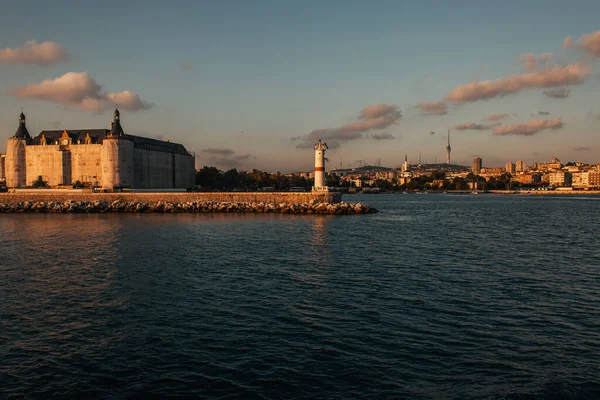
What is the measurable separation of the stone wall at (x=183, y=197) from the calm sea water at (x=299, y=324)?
154 ft

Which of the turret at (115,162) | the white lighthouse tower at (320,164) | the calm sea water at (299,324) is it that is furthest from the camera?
the turret at (115,162)

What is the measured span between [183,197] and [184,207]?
29.8ft

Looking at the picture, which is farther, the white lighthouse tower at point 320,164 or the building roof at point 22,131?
the building roof at point 22,131

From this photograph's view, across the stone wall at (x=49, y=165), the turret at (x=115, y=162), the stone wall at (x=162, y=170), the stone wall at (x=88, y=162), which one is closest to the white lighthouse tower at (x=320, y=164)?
the turret at (x=115, y=162)

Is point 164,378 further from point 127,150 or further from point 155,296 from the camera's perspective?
point 127,150

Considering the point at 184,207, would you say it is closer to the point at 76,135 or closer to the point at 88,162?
the point at 88,162

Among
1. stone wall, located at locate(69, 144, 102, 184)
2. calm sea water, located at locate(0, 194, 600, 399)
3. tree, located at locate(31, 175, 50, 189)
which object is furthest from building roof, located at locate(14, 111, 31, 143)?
calm sea water, located at locate(0, 194, 600, 399)

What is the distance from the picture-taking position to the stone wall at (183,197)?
77125 millimetres

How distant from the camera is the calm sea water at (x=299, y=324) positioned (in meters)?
11.0

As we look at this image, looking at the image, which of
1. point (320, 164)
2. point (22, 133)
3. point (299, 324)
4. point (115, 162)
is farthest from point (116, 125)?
point (299, 324)

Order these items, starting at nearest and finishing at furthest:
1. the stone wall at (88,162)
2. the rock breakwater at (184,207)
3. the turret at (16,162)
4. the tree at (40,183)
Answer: the rock breakwater at (184,207)
the tree at (40,183)
the stone wall at (88,162)
the turret at (16,162)

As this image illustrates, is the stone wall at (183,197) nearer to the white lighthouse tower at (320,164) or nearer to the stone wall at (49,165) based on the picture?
the white lighthouse tower at (320,164)

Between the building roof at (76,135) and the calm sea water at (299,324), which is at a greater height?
the building roof at (76,135)

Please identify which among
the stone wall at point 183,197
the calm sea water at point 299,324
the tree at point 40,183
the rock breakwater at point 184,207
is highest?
the tree at point 40,183
